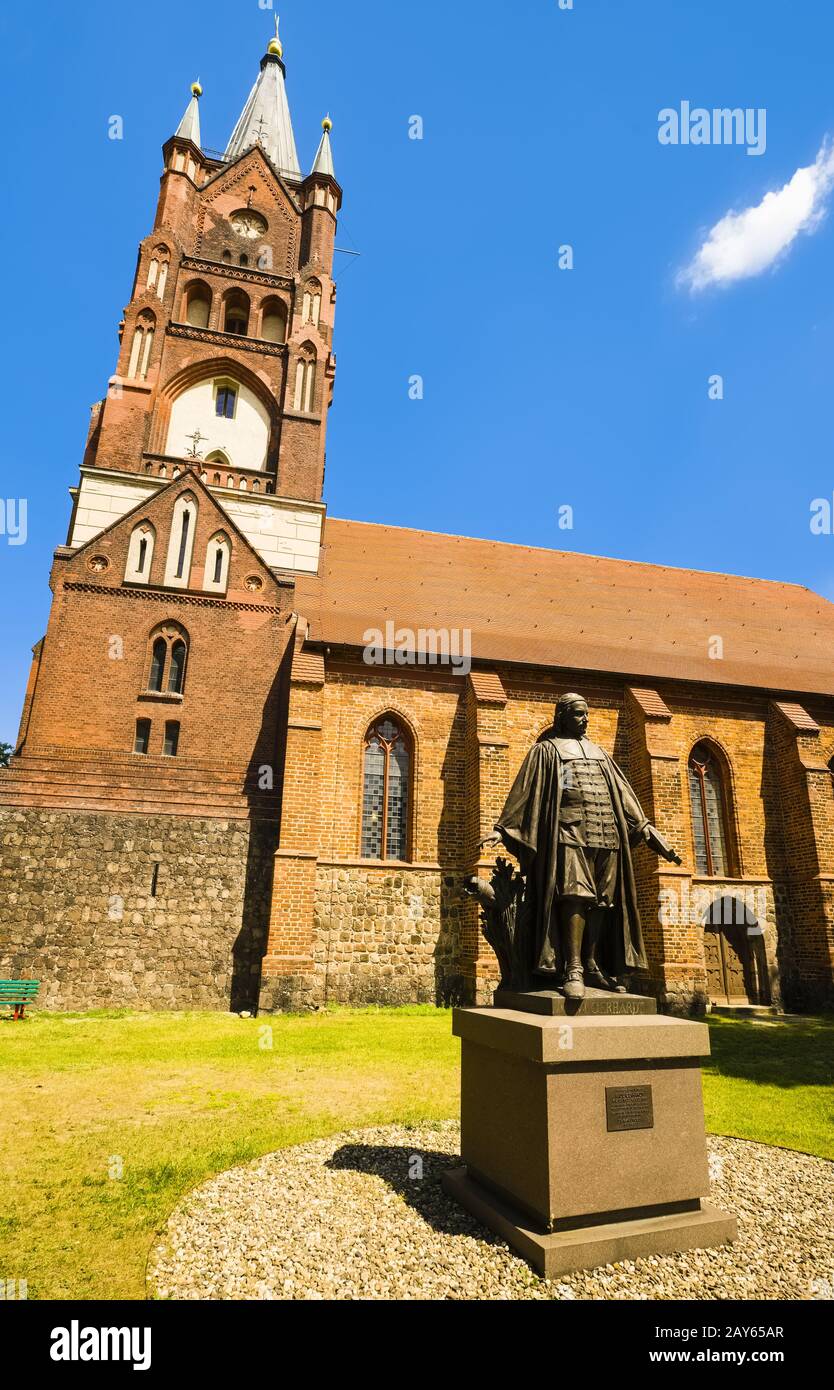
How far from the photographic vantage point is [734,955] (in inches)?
636

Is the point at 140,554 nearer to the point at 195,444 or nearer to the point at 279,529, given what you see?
the point at 279,529

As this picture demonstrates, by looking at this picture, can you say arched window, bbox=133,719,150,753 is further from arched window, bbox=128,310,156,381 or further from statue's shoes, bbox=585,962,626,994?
statue's shoes, bbox=585,962,626,994

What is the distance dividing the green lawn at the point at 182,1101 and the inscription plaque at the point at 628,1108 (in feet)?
8.76

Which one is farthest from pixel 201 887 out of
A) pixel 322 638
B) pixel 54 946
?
pixel 322 638

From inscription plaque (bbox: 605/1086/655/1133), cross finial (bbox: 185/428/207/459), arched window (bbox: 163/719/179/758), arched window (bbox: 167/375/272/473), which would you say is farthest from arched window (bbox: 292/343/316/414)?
inscription plaque (bbox: 605/1086/655/1133)

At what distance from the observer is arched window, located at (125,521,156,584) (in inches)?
699

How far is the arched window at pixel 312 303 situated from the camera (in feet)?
78.8

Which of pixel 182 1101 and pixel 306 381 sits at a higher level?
pixel 306 381

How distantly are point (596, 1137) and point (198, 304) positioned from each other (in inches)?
1053

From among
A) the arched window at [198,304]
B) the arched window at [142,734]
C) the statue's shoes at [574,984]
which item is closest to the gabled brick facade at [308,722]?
the arched window at [142,734]

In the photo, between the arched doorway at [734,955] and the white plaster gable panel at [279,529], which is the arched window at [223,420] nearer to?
the white plaster gable panel at [279,529]

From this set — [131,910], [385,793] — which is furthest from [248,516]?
[131,910]
